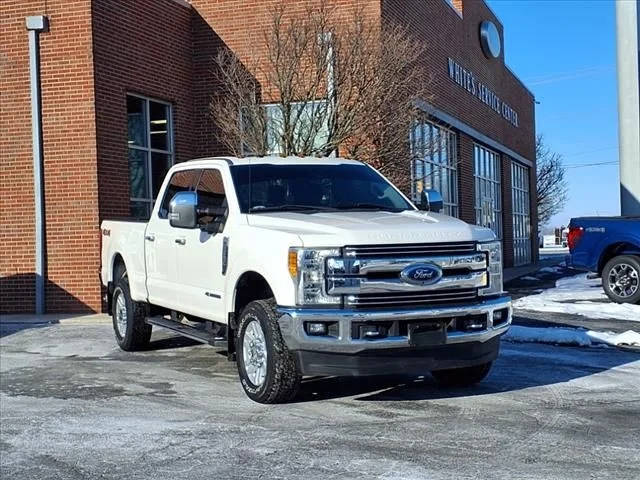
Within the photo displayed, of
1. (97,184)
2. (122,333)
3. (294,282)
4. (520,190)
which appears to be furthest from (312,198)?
(520,190)

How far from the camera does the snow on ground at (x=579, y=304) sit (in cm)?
1266

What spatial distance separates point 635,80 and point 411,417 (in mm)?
14151

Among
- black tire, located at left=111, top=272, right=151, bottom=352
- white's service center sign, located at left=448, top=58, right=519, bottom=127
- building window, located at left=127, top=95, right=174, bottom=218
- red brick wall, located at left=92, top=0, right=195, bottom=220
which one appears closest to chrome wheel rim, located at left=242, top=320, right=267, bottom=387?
black tire, located at left=111, top=272, right=151, bottom=352

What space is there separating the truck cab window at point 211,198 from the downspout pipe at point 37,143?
6.57 m

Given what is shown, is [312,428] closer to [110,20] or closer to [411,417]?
[411,417]

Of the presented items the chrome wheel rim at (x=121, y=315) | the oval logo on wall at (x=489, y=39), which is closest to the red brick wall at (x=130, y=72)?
the chrome wheel rim at (x=121, y=315)

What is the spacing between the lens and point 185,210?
24.0 feet

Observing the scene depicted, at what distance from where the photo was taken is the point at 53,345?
418 inches

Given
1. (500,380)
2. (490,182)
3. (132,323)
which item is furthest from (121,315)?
(490,182)

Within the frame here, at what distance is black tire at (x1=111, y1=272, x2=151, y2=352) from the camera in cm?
937

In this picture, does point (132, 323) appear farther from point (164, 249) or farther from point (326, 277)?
point (326, 277)

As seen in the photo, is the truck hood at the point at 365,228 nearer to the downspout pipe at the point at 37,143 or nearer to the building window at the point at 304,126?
the building window at the point at 304,126

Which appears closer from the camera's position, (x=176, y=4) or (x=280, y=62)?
(x=280, y=62)

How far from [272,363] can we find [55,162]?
877 centimetres
